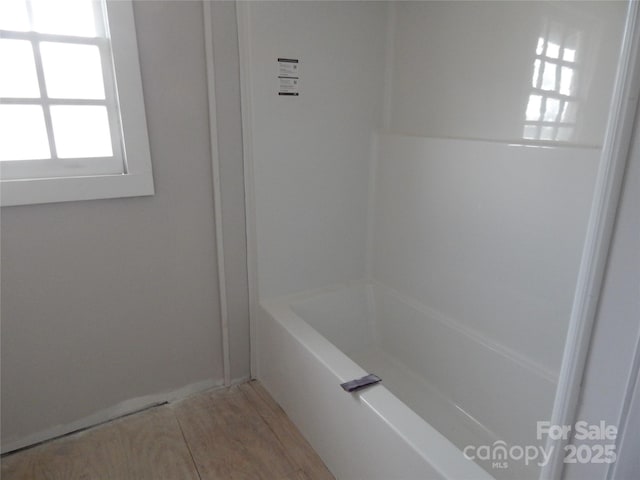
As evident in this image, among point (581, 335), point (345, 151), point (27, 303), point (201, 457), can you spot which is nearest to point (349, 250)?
point (345, 151)

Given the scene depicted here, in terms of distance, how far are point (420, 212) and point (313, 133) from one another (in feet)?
2.15

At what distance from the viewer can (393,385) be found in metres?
2.03

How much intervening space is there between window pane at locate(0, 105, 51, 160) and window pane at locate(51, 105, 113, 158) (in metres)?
0.05

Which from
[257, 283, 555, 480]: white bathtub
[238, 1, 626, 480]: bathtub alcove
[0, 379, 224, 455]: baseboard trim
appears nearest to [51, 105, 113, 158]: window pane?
[238, 1, 626, 480]: bathtub alcove

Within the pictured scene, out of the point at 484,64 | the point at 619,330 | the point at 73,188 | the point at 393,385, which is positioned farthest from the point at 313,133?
the point at 619,330

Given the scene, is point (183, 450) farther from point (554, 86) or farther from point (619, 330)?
point (554, 86)

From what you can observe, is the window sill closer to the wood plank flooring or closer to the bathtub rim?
the bathtub rim

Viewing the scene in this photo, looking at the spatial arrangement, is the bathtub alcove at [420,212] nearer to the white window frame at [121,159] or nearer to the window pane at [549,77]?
the window pane at [549,77]

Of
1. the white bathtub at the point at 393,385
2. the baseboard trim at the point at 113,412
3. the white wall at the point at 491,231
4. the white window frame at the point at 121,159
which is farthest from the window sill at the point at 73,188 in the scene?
the white wall at the point at 491,231

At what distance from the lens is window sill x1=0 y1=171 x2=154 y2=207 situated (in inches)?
58.1

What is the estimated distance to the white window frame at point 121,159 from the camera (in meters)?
1.50

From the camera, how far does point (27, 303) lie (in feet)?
5.23

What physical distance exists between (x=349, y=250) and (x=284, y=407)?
2.89 ft

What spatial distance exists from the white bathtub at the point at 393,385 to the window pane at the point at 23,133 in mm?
Answer: 1139
